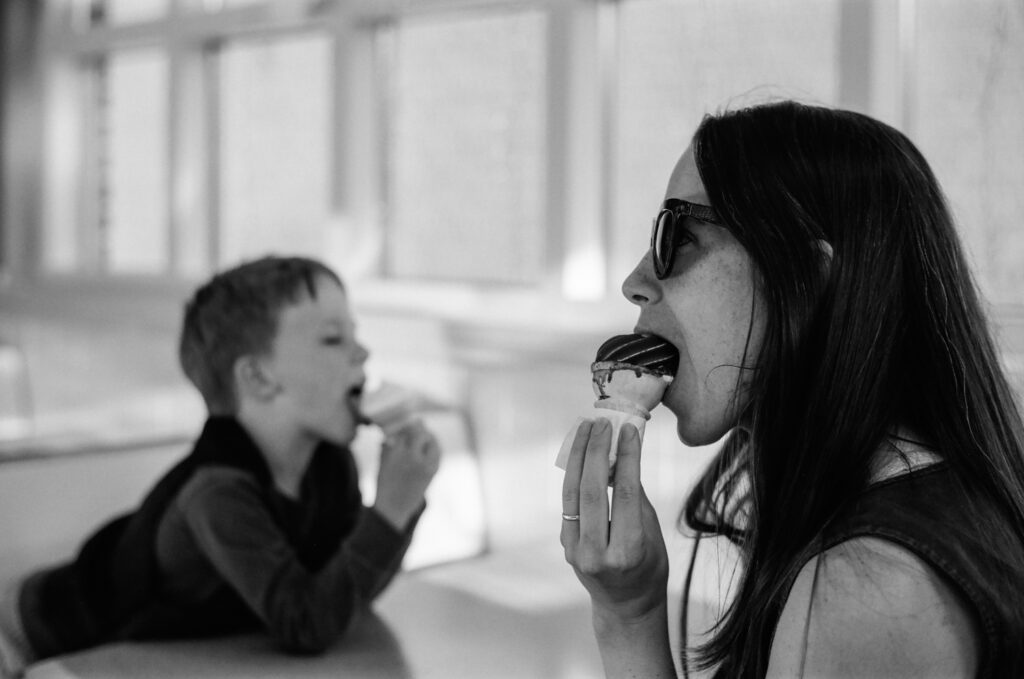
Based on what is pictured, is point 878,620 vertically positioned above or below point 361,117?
below

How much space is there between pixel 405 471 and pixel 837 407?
848 millimetres

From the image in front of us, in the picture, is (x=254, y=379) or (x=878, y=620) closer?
(x=878, y=620)

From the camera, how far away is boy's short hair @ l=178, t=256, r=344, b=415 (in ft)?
5.82

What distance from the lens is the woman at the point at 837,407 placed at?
2.65 feet

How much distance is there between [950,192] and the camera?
7.13 feet

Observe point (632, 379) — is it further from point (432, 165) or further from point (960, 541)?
point (432, 165)

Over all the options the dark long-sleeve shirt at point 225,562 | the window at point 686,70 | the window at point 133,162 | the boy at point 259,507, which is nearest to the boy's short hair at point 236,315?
the boy at point 259,507

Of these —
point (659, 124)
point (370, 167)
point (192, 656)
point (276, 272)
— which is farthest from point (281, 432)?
point (370, 167)

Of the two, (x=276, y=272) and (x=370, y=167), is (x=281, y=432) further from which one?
(x=370, y=167)

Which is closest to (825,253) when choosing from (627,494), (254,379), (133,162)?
(627,494)

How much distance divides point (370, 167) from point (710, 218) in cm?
246

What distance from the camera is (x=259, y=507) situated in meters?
1.58

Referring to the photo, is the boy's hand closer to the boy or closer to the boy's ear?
the boy

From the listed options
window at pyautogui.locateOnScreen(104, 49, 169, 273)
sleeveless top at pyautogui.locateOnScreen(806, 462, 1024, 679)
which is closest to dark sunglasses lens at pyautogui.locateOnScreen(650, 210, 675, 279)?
sleeveless top at pyautogui.locateOnScreen(806, 462, 1024, 679)
